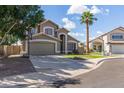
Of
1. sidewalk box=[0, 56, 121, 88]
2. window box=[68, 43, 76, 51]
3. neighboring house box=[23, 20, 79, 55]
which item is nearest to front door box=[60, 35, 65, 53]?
neighboring house box=[23, 20, 79, 55]

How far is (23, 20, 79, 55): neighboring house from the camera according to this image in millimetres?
24062

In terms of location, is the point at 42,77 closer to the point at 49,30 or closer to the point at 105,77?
the point at 105,77

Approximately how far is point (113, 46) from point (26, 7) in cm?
630

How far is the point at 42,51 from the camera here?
2409 cm

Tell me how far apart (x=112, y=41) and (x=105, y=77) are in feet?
15.6

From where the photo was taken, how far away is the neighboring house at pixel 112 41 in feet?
51.5

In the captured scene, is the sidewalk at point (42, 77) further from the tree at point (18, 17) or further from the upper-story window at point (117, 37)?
the upper-story window at point (117, 37)
